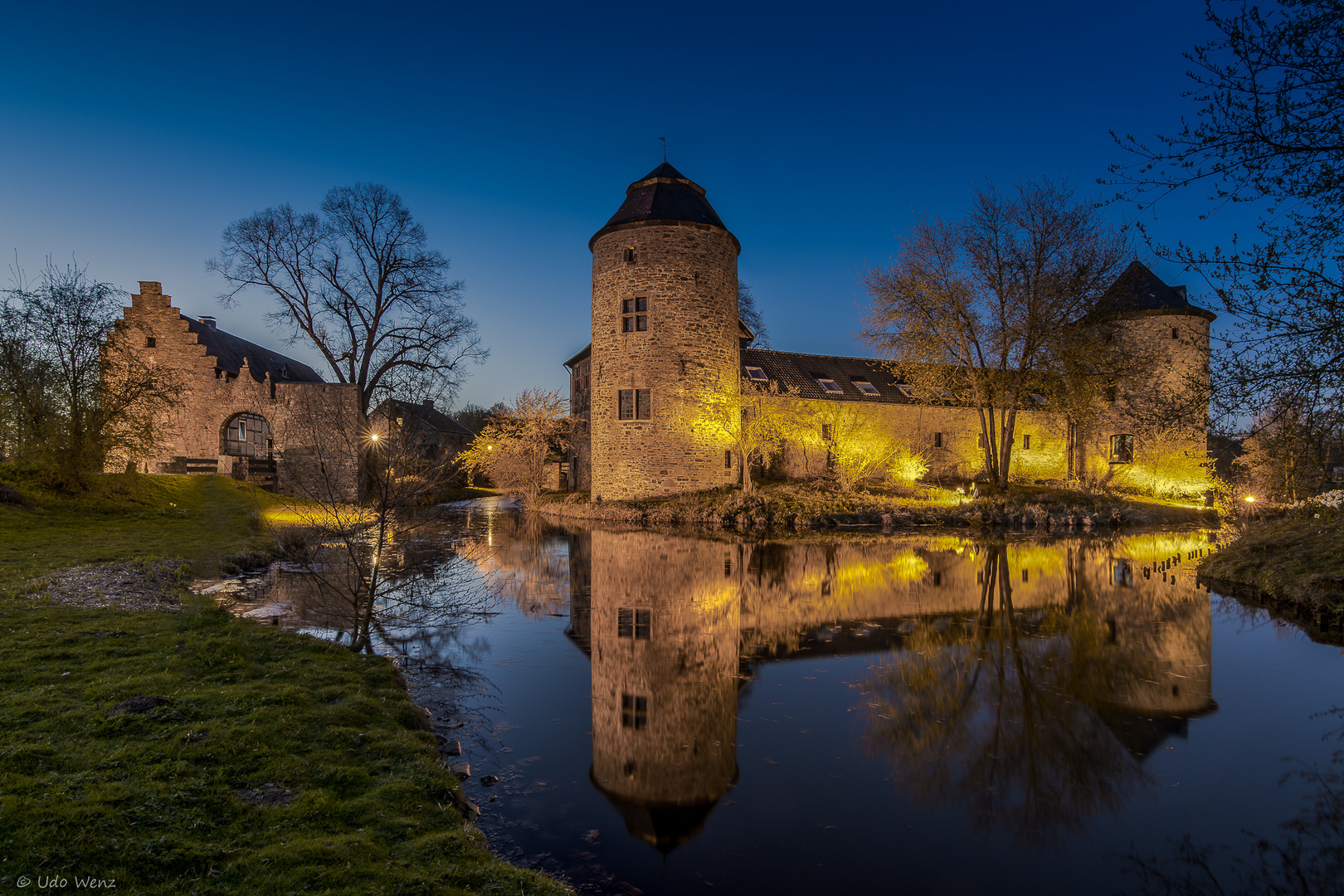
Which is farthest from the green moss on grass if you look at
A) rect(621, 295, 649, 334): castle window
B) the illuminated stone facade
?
rect(621, 295, 649, 334): castle window

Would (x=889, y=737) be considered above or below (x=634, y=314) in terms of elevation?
below

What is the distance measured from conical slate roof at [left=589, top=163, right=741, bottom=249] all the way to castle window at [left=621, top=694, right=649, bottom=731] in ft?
62.6

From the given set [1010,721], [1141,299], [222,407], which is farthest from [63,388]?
[1141,299]

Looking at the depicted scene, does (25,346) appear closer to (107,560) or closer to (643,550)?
(107,560)

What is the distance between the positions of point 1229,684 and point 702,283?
18597 mm

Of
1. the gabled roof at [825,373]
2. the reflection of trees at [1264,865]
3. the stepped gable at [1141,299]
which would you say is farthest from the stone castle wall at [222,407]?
the stepped gable at [1141,299]

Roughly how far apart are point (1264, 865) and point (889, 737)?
210cm

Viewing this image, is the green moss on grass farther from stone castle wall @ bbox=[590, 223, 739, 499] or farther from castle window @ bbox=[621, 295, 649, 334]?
castle window @ bbox=[621, 295, 649, 334]

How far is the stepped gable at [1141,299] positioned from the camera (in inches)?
923

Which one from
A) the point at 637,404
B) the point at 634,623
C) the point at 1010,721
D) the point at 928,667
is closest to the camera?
the point at 1010,721

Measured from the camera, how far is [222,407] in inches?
961

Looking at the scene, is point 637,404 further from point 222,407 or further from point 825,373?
point 222,407

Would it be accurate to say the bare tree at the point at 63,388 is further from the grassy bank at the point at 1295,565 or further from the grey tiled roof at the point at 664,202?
the grassy bank at the point at 1295,565

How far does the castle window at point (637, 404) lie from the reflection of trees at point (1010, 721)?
1526 centimetres
